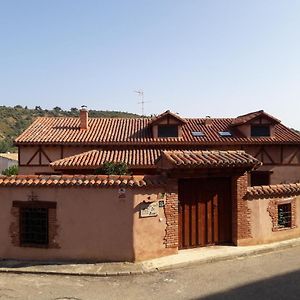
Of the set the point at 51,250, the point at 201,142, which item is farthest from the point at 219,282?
the point at 201,142

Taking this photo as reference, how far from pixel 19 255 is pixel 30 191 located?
180 cm

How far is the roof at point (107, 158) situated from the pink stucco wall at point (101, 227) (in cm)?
1004

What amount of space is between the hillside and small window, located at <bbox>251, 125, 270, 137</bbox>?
45882 millimetres

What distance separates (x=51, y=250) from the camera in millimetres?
10422

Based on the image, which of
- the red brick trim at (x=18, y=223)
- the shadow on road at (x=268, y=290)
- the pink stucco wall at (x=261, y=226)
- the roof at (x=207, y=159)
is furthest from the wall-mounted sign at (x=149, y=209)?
the pink stucco wall at (x=261, y=226)

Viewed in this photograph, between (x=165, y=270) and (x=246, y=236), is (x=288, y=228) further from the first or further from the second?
(x=165, y=270)

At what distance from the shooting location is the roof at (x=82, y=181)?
10.2 m

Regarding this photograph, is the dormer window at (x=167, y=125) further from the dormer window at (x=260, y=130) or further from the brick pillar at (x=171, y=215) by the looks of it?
the brick pillar at (x=171, y=215)

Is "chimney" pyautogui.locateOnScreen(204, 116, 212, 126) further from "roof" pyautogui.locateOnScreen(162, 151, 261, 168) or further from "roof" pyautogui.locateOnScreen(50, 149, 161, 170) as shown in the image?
"roof" pyautogui.locateOnScreen(162, 151, 261, 168)

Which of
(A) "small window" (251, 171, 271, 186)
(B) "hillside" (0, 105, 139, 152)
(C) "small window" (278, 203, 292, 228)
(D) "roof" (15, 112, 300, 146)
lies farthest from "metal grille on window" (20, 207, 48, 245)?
(B) "hillside" (0, 105, 139, 152)

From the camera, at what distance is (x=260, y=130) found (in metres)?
26.2

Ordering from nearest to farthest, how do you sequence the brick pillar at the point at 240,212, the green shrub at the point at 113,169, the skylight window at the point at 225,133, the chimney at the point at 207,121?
the brick pillar at the point at 240,212
the green shrub at the point at 113,169
the skylight window at the point at 225,133
the chimney at the point at 207,121

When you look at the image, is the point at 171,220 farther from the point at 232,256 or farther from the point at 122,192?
the point at 232,256

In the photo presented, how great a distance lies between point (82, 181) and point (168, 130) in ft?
51.3
